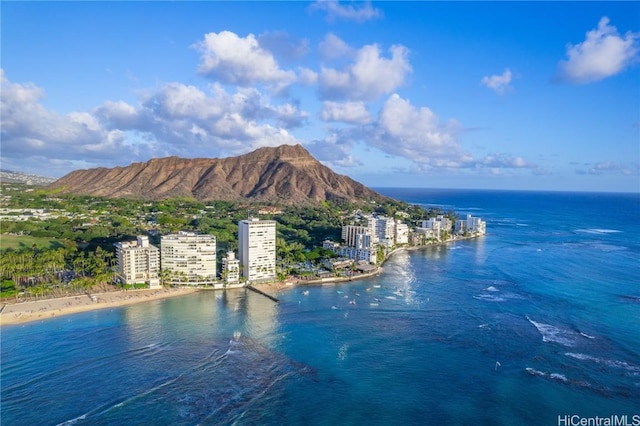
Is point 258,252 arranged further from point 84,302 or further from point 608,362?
point 608,362

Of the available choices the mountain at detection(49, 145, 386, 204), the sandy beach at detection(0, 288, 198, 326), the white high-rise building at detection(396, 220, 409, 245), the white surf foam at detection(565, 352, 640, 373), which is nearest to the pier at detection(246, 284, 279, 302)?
the sandy beach at detection(0, 288, 198, 326)

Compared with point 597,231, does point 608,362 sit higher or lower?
lower

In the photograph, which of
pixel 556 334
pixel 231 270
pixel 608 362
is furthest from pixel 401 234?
pixel 608 362

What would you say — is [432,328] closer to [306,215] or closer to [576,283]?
[576,283]

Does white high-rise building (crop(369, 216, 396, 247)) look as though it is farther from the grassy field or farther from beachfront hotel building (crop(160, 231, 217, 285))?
the grassy field

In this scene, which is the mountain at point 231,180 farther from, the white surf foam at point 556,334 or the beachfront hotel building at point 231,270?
the white surf foam at point 556,334

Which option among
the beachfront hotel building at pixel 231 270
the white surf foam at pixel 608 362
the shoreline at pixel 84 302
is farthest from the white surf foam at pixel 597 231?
the beachfront hotel building at pixel 231 270

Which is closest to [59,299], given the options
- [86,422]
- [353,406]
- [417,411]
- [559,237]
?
[86,422]
